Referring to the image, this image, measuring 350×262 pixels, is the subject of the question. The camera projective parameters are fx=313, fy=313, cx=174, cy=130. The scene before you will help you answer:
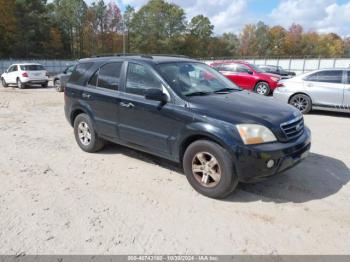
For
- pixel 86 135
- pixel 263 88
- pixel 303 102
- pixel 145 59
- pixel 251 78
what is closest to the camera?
pixel 145 59

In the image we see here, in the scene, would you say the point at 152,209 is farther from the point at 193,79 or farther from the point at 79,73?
the point at 79,73

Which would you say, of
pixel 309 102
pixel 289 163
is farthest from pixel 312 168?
pixel 309 102

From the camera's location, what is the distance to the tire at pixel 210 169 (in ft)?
12.2

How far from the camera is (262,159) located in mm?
3572

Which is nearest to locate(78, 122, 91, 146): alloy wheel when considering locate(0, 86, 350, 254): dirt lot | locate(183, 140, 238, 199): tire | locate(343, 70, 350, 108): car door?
locate(0, 86, 350, 254): dirt lot

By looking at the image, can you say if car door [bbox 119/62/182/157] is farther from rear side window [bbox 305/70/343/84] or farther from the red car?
the red car

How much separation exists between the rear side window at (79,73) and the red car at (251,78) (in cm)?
875

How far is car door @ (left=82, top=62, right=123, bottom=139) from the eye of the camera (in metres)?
5.02

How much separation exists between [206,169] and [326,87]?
694 cm

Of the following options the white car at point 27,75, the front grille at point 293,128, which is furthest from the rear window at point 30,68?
the front grille at point 293,128

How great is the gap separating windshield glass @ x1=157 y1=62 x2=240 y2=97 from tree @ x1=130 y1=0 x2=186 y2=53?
66.6 meters

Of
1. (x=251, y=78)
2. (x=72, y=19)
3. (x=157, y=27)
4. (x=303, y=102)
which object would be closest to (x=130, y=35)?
(x=157, y=27)

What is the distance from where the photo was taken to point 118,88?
497 centimetres

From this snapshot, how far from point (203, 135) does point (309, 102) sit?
6.91 m
